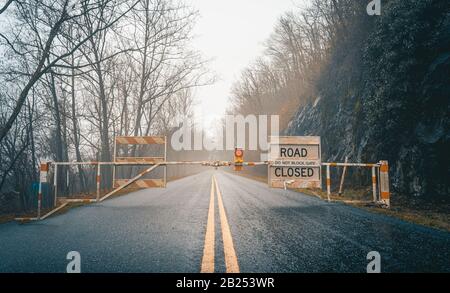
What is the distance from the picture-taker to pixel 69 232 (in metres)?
4.92

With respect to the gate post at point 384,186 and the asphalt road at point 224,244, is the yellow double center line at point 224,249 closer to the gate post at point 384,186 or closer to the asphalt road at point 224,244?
the asphalt road at point 224,244

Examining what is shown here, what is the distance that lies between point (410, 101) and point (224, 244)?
904cm

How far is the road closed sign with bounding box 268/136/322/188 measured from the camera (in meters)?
8.21

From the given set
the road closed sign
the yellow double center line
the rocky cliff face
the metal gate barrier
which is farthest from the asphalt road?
the rocky cliff face

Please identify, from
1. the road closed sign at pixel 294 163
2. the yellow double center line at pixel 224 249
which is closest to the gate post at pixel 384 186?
the road closed sign at pixel 294 163

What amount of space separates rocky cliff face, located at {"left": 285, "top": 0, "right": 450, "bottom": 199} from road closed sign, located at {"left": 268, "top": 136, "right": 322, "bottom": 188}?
336 centimetres

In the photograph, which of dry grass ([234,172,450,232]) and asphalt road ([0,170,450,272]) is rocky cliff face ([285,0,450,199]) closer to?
dry grass ([234,172,450,232])

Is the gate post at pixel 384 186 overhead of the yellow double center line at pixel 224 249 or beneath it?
overhead

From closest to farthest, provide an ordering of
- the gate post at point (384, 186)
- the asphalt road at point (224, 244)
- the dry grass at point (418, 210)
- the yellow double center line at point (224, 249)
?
1. the yellow double center line at point (224, 249)
2. the asphalt road at point (224, 244)
3. the dry grass at point (418, 210)
4. the gate post at point (384, 186)

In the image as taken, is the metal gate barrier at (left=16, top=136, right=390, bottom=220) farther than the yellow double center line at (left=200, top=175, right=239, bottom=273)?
Yes

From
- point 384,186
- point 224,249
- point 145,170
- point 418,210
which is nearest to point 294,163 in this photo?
point 384,186

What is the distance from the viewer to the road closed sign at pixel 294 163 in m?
8.21

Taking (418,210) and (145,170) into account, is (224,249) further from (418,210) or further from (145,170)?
(418,210)

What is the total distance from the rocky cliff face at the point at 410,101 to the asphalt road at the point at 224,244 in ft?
12.0
